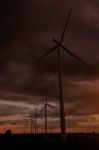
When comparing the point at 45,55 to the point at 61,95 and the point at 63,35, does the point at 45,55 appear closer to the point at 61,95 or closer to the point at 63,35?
the point at 63,35

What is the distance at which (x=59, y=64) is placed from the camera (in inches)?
3120

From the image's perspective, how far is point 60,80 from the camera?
255 ft

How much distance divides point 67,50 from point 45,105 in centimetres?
6458

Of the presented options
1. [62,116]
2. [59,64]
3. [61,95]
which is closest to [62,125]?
[62,116]

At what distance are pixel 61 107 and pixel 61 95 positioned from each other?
9.68 feet
